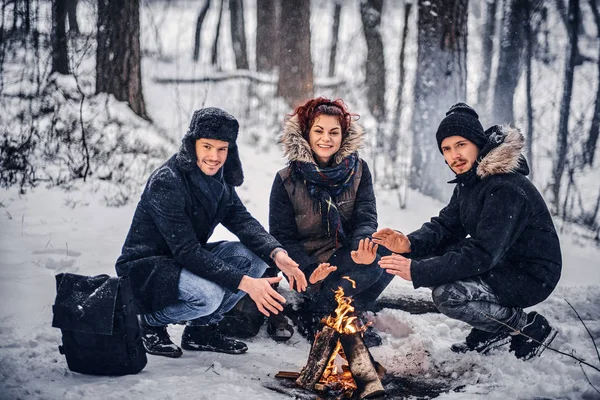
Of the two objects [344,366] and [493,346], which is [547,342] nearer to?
[493,346]

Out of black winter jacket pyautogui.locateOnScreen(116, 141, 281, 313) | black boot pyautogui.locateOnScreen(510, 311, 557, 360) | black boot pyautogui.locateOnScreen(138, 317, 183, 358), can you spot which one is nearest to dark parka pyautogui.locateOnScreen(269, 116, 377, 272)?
black winter jacket pyautogui.locateOnScreen(116, 141, 281, 313)

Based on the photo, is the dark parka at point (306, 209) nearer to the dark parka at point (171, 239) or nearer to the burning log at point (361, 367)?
the dark parka at point (171, 239)

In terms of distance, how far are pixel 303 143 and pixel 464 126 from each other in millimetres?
1147

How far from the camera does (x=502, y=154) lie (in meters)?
3.08

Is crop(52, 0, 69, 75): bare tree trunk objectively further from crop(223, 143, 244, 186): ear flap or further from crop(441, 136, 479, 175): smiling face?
crop(441, 136, 479, 175): smiling face

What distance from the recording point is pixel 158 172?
3.22 meters

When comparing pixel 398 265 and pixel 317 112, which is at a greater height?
pixel 317 112

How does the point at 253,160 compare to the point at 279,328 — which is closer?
the point at 279,328

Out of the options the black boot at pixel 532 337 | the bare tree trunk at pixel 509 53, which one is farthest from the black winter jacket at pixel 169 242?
the bare tree trunk at pixel 509 53

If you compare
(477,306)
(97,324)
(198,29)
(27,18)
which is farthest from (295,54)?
(198,29)

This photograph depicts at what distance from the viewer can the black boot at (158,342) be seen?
3232mm

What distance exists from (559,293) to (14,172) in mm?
6209

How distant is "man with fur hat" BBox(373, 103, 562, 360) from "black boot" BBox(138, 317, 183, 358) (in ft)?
4.83

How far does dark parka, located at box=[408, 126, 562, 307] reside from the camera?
302 cm
